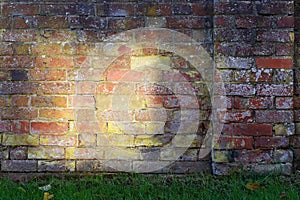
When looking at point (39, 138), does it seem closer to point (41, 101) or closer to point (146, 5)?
point (41, 101)

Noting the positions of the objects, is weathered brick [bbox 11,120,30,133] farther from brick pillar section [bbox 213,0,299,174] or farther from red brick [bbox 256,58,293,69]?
red brick [bbox 256,58,293,69]

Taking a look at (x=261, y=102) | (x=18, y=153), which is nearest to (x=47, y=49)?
(x=18, y=153)

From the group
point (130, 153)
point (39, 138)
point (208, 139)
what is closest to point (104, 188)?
point (130, 153)

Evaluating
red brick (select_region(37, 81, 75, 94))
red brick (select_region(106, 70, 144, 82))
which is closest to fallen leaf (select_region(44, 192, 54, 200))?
red brick (select_region(37, 81, 75, 94))

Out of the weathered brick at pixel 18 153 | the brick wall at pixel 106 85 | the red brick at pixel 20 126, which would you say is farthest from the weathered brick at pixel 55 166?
the red brick at pixel 20 126

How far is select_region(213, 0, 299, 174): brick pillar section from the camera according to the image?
2457mm

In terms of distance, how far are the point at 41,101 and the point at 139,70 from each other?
0.70 metres

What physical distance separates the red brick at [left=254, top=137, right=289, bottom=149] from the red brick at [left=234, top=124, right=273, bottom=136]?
34 millimetres

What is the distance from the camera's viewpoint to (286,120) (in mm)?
2473

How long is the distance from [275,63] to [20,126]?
1.76 m

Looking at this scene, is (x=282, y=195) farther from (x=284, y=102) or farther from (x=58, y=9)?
(x=58, y=9)

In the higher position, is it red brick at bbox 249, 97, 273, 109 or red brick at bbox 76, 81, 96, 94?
red brick at bbox 76, 81, 96, 94

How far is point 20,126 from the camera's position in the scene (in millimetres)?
2564

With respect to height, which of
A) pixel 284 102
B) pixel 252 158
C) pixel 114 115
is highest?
pixel 284 102
